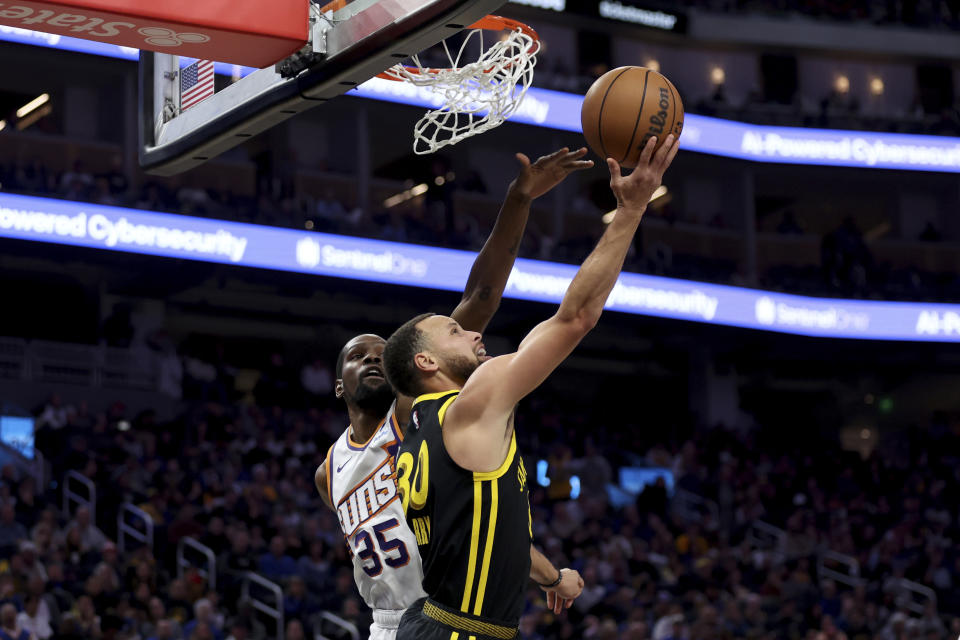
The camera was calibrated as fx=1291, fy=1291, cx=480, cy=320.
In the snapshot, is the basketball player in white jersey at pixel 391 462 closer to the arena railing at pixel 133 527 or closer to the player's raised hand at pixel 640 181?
the player's raised hand at pixel 640 181

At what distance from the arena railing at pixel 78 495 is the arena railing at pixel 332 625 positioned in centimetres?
251

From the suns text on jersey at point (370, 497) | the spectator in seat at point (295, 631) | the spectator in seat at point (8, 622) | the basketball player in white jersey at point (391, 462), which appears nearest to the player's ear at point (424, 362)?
the basketball player in white jersey at point (391, 462)

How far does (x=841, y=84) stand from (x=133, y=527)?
18519mm

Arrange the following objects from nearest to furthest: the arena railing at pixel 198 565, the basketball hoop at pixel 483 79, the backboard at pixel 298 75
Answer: the backboard at pixel 298 75
the basketball hoop at pixel 483 79
the arena railing at pixel 198 565

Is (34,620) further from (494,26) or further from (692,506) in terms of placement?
(692,506)

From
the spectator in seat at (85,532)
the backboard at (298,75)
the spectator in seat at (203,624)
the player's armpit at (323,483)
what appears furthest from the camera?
the spectator in seat at (85,532)

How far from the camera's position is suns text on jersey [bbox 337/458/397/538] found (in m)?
4.59

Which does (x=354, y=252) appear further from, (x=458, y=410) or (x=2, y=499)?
(x=458, y=410)

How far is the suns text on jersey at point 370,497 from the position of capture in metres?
4.59

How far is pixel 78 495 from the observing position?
12930mm

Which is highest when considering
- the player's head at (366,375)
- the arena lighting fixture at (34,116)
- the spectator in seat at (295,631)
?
the arena lighting fixture at (34,116)

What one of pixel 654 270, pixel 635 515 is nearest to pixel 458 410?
pixel 635 515

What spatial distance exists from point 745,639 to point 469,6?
11.0 metres

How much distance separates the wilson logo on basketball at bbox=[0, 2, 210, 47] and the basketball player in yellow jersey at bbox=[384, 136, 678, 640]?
1190 mm
